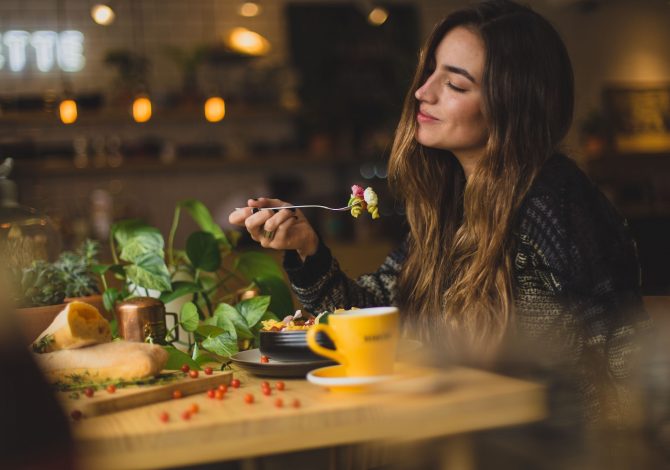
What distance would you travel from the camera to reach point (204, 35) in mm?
6750

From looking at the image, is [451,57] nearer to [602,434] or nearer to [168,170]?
[602,434]

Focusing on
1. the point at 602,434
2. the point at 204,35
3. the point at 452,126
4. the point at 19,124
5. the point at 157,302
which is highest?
the point at 204,35

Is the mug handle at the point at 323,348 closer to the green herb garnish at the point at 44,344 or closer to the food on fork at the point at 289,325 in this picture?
the food on fork at the point at 289,325

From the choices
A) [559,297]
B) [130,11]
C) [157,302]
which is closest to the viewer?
[157,302]

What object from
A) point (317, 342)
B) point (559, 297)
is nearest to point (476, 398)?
point (317, 342)

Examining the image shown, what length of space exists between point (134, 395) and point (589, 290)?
1.00 meters

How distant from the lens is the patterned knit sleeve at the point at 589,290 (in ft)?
5.69

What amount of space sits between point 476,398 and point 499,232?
95 cm

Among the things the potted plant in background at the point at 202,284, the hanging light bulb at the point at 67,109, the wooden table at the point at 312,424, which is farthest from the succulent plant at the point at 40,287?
the hanging light bulb at the point at 67,109

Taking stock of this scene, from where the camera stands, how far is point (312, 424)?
0.93 metres

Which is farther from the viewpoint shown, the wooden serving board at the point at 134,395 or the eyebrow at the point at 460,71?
the eyebrow at the point at 460,71

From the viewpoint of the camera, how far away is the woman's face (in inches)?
77.9

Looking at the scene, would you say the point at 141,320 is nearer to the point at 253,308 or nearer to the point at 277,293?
the point at 253,308

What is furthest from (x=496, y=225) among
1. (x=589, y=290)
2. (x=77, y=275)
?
(x=77, y=275)
